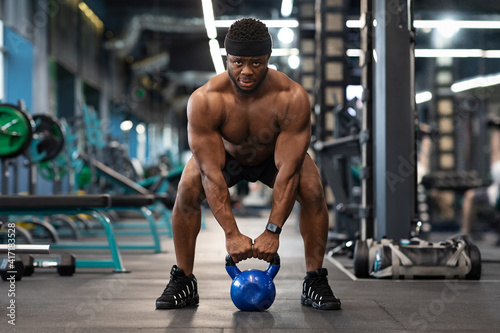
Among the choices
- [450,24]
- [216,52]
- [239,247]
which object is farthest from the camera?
[216,52]

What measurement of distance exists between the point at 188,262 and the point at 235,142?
49cm

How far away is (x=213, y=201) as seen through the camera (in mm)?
2037

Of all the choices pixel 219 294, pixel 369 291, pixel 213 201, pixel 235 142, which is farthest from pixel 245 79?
pixel 369 291

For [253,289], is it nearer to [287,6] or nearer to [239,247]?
[239,247]

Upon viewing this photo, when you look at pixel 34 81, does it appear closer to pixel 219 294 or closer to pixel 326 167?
pixel 326 167

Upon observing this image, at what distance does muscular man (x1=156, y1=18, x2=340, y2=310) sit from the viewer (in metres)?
2.00

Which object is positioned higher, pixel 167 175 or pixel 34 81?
pixel 34 81

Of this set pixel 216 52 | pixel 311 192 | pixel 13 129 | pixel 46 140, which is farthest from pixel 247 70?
pixel 216 52

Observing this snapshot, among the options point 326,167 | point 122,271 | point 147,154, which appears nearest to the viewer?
point 122,271

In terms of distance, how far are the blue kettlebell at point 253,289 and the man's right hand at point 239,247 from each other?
0.35 ft

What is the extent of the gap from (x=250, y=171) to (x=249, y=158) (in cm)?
8

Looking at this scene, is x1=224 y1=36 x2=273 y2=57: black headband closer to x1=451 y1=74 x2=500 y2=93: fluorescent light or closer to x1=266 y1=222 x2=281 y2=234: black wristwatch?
x1=266 y1=222 x2=281 y2=234: black wristwatch

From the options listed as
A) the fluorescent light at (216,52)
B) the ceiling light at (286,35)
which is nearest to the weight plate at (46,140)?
the fluorescent light at (216,52)

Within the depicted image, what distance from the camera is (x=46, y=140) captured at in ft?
17.4
